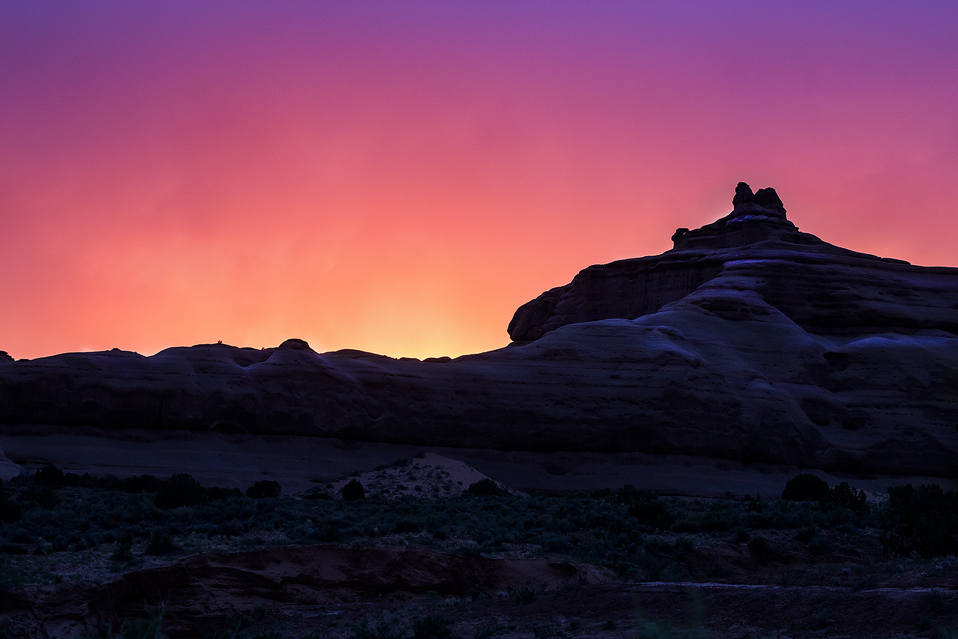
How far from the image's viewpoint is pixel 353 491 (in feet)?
141

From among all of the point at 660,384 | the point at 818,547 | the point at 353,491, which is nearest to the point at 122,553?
the point at 818,547

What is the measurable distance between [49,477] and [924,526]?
1243 inches

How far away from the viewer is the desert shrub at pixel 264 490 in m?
42.0

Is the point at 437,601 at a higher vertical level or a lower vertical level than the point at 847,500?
lower

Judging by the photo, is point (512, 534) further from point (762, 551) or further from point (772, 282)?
point (772, 282)

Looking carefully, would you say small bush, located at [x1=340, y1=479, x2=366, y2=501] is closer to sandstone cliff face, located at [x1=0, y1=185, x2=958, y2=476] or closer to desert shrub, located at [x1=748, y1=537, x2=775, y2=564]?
sandstone cliff face, located at [x1=0, y1=185, x2=958, y2=476]

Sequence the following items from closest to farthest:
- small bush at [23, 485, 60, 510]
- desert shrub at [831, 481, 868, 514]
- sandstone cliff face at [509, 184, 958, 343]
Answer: small bush at [23, 485, 60, 510], desert shrub at [831, 481, 868, 514], sandstone cliff face at [509, 184, 958, 343]

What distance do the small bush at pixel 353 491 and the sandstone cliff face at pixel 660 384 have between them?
27.5ft

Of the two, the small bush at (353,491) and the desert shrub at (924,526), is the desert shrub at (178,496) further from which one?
the desert shrub at (924,526)

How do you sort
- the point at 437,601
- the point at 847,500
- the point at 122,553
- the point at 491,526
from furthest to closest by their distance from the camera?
the point at 847,500, the point at 491,526, the point at 122,553, the point at 437,601

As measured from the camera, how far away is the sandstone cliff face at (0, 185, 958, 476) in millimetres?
49500

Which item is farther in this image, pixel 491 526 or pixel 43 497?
pixel 43 497

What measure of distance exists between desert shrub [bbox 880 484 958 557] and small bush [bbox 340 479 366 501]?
2214cm

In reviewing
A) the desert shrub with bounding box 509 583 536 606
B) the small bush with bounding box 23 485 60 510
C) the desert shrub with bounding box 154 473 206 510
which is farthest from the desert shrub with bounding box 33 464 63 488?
the desert shrub with bounding box 509 583 536 606
